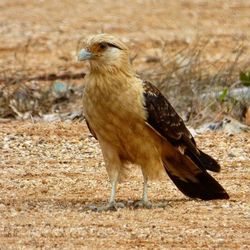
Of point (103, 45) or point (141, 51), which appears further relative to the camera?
point (141, 51)

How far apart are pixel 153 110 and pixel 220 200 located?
1.00 m

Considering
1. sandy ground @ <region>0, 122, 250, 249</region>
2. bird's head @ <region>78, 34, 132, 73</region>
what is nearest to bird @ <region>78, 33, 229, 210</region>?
bird's head @ <region>78, 34, 132, 73</region>

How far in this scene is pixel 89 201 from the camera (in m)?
9.98

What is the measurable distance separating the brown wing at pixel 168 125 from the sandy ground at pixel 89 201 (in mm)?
346

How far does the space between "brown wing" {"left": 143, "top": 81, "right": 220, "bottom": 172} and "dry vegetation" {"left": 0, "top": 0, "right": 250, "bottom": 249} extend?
36 centimetres

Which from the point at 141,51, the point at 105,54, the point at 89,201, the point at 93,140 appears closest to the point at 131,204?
the point at 89,201

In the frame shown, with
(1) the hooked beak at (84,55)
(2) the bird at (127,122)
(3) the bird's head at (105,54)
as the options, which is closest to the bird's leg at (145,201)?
(2) the bird at (127,122)

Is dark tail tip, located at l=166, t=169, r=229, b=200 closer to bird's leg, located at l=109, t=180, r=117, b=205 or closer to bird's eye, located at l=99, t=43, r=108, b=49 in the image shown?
bird's leg, located at l=109, t=180, r=117, b=205

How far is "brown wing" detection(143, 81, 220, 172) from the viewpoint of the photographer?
31.5 feet

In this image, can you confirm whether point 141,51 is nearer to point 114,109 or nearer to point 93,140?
point 93,140

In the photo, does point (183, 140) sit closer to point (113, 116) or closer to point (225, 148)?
point (113, 116)

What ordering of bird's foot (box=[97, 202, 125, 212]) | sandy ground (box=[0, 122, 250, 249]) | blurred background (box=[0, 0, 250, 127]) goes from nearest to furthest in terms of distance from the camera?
sandy ground (box=[0, 122, 250, 249])
bird's foot (box=[97, 202, 125, 212])
blurred background (box=[0, 0, 250, 127])

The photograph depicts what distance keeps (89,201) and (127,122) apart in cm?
87

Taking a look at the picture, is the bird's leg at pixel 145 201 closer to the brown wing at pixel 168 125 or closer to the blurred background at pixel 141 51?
the brown wing at pixel 168 125
